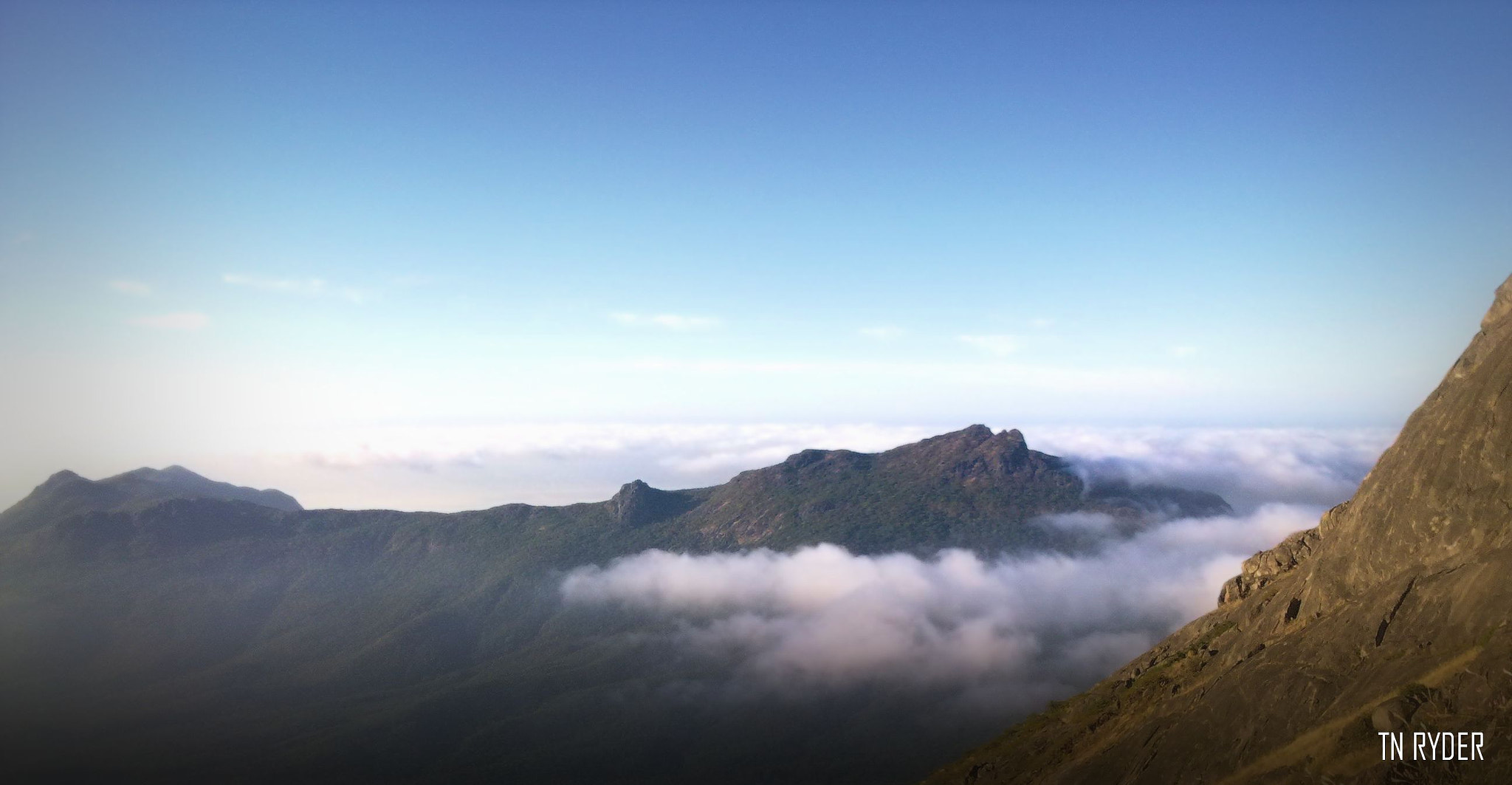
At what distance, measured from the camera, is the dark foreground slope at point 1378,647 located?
271 feet

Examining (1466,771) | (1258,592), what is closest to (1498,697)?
(1466,771)

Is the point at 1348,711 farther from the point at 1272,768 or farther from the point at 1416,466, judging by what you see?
the point at 1416,466

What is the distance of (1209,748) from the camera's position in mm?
101500

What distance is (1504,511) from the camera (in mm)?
89688

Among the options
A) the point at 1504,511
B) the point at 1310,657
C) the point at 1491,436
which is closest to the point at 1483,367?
the point at 1491,436

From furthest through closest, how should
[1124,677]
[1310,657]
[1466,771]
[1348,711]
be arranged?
[1124,677] → [1310,657] → [1348,711] → [1466,771]

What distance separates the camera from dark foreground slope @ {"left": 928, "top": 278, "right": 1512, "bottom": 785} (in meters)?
82.6

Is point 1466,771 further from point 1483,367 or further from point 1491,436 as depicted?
point 1483,367

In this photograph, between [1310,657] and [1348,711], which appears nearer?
[1348,711]

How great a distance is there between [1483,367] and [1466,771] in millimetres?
51473

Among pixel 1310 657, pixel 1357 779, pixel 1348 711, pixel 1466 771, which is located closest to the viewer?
pixel 1466 771

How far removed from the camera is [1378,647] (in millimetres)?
92125

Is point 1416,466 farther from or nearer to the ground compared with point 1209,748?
farther from the ground

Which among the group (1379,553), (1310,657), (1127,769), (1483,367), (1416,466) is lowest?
(1127,769)
